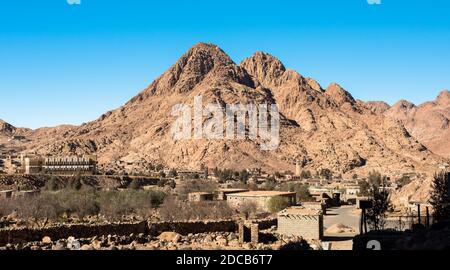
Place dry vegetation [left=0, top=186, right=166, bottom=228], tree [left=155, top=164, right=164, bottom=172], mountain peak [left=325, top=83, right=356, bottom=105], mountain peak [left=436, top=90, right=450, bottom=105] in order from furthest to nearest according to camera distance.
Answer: mountain peak [left=436, top=90, right=450, bottom=105], mountain peak [left=325, top=83, right=356, bottom=105], tree [left=155, top=164, right=164, bottom=172], dry vegetation [left=0, top=186, right=166, bottom=228]

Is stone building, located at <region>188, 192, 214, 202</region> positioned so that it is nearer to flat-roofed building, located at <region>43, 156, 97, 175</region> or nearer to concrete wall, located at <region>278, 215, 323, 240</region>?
concrete wall, located at <region>278, 215, 323, 240</region>

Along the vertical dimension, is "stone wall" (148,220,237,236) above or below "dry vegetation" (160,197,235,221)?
above

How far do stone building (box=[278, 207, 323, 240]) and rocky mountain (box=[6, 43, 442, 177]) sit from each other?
67381mm

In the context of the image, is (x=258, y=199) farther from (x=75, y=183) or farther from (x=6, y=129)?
(x=6, y=129)

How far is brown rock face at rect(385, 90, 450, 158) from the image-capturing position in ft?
469

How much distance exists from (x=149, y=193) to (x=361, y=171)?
5462cm

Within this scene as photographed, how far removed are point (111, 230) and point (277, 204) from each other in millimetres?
19907

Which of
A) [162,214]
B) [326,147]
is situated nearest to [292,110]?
[326,147]

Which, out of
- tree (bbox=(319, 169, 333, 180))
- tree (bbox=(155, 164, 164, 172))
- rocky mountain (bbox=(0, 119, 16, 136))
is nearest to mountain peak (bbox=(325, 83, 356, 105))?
tree (bbox=(319, 169, 333, 180))

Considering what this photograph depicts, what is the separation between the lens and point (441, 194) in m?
26.0

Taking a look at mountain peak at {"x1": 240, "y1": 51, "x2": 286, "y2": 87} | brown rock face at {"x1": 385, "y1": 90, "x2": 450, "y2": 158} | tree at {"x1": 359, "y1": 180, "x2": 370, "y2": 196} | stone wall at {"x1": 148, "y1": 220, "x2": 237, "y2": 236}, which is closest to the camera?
stone wall at {"x1": 148, "y1": 220, "x2": 237, "y2": 236}

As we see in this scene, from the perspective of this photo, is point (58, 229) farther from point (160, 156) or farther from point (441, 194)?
point (160, 156)

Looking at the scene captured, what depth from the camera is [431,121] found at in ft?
554
